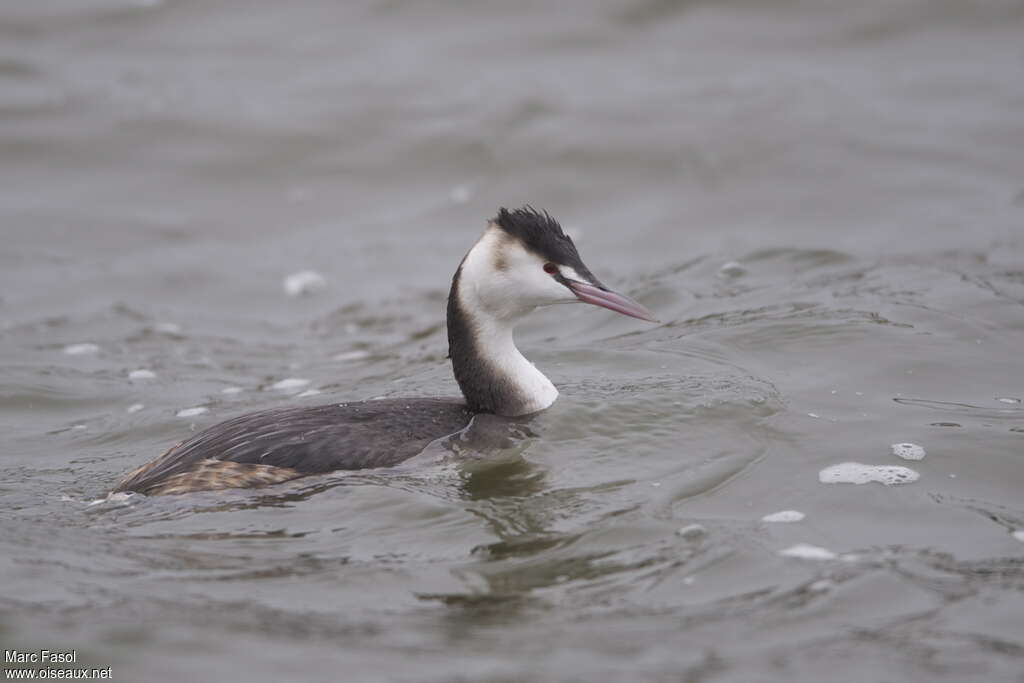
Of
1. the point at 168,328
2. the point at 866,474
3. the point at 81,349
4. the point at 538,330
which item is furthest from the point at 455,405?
the point at 168,328

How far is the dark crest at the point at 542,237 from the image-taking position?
276 inches

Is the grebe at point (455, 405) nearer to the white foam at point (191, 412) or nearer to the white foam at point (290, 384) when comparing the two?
the white foam at point (191, 412)

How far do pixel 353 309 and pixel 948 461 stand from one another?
5.68 metres

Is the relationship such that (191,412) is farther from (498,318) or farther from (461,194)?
(461,194)

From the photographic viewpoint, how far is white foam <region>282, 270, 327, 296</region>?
11.5 meters

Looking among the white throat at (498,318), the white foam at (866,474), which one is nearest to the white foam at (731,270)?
the white throat at (498,318)

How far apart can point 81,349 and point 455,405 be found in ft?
12.8

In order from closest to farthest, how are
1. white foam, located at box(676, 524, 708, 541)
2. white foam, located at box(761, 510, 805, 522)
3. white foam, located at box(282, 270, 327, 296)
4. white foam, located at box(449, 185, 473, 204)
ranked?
white foam, located at box(676, 524, 708, 541)
white foam, located at box(761, 510, 805, 522)
white foam, located at box(282, 270, 327, 296)
white foam, located at box(449, 185, 473, 204)

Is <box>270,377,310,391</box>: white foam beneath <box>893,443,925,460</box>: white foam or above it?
beneath

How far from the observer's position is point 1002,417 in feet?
23.6

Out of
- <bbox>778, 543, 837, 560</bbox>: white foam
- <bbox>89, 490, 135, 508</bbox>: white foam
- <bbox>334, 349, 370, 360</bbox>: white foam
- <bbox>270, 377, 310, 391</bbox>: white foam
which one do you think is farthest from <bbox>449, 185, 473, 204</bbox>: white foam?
<bbox>778, 543, 837, 560</bbox>: white foam

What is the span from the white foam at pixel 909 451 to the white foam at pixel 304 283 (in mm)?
5984

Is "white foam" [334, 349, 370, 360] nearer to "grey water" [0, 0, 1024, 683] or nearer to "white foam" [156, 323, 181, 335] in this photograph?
"grey water" [0, 0, 1024, 683]

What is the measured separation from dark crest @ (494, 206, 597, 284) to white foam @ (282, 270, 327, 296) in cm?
477
